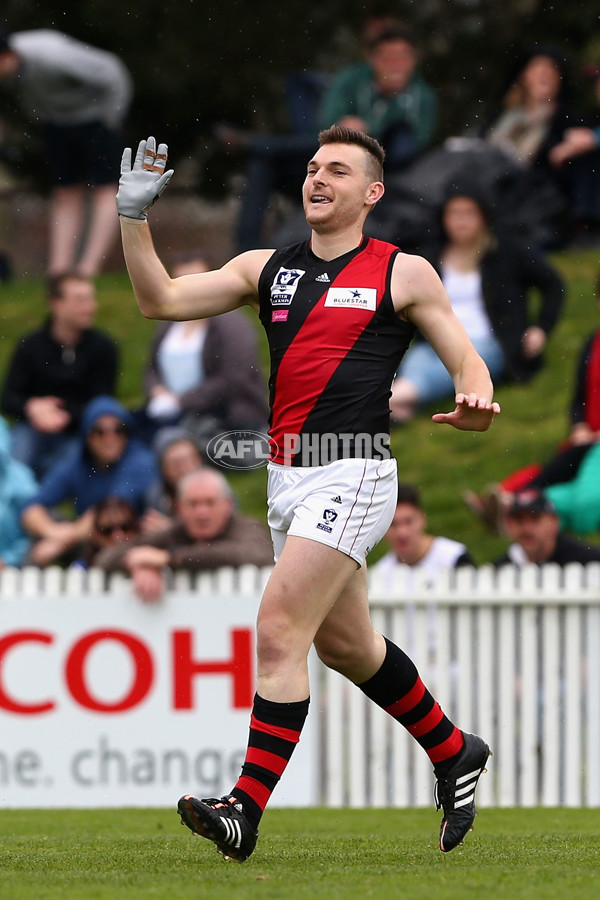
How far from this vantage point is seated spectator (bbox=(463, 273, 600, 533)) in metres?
10.5

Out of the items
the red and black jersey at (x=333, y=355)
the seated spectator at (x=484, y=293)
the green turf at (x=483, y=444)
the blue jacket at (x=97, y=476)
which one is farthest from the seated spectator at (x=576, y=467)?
the red and black jersey at (x=333, y=355)

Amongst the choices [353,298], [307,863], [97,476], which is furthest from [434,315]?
[97,476]

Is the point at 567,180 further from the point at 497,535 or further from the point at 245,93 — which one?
the point at 245,93

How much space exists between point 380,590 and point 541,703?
1.13m

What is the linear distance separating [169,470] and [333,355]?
4.79m

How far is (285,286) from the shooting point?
5.59 meters

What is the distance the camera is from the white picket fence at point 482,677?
9148 mm

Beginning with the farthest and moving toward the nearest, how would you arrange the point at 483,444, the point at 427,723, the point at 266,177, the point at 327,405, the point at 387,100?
1. the point at 266,177
2. the point at 483,444
3. the point at 387,100
4. the point at 427,723
5. the point at 327,405

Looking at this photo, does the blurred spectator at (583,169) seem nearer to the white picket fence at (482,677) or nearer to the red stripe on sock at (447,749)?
the white picket fence at (482,677)

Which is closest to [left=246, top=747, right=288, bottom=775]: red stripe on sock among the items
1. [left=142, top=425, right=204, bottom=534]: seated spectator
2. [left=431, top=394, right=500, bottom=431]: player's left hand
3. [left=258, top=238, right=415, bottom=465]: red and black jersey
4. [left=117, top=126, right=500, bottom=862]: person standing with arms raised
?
[left=117, top=126, right=500, bottom=862]: person standing with arms raised

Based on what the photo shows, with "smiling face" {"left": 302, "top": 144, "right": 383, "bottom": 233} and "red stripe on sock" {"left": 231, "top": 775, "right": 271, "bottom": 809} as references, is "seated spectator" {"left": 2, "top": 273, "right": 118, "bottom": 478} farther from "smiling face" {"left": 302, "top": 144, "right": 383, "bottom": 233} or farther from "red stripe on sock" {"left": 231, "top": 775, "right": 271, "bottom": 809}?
"red stripe on sock" {"left": 231, "top": 775, "right": 271, "bottom": 809}

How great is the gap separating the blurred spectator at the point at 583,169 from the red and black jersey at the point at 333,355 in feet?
24.2

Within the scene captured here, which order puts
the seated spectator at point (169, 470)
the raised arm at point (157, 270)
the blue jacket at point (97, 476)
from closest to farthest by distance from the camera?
the raised arm at point (157, 270), the seated spectator at point (169, 470), the blue jacket at point (97, 476)

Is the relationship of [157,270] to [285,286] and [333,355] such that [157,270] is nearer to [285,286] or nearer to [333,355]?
[285,286]
